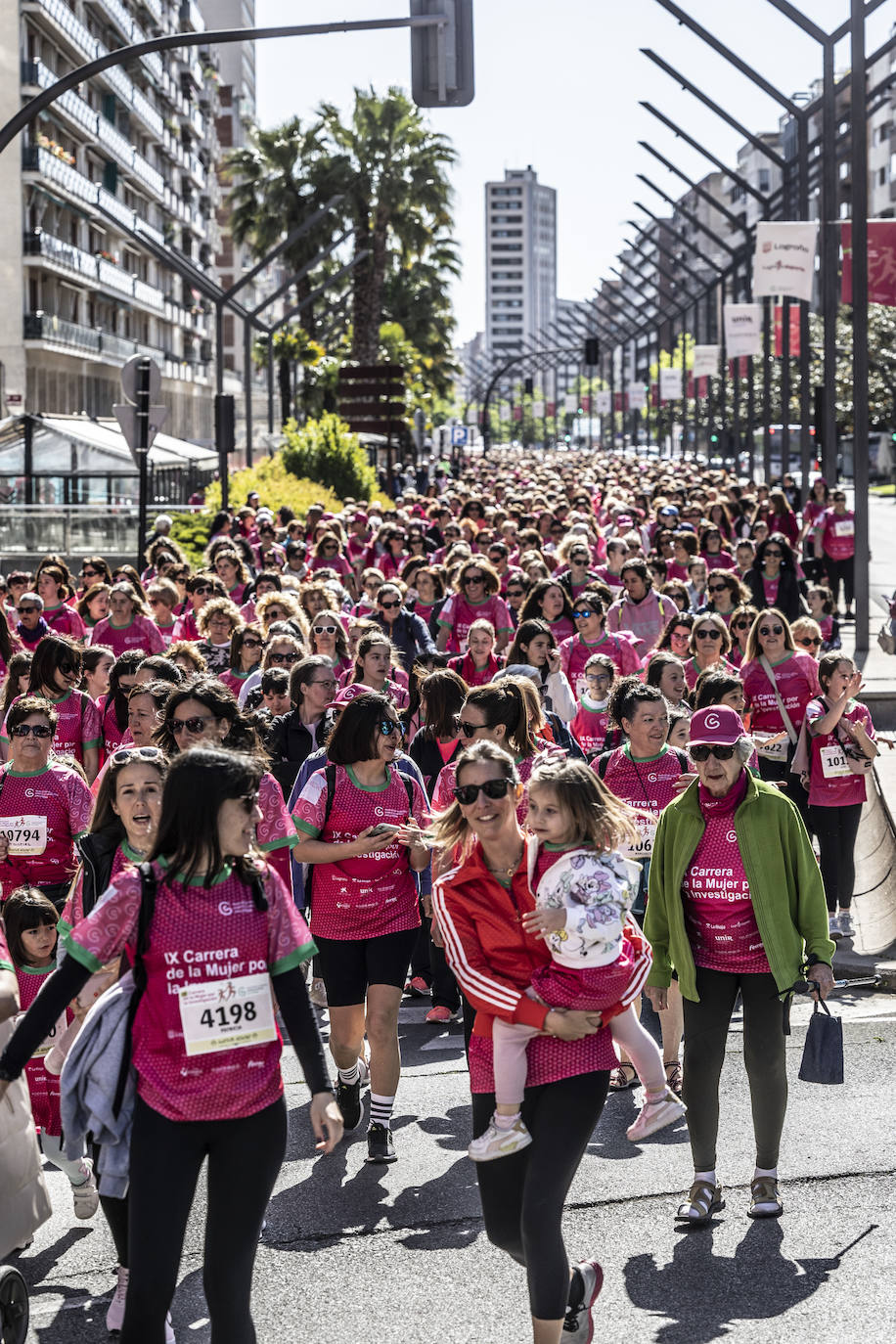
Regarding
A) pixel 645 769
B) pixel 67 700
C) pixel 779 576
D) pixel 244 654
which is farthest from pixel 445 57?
pixel 645 769

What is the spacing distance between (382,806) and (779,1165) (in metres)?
1.90

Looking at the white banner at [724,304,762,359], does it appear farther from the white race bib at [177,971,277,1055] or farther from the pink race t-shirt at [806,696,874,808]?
the white race bib at [177,971,277,1055]

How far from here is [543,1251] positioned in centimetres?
487

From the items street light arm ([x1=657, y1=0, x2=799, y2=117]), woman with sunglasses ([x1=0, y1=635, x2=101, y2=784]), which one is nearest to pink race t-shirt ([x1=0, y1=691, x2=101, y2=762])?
woman with sunglasses ([x1=0, y1=635, x2=101, y2=784])

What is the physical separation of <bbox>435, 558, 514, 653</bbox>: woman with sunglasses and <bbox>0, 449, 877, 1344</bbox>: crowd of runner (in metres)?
0.71

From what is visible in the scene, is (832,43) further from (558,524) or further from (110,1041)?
(110,1041)

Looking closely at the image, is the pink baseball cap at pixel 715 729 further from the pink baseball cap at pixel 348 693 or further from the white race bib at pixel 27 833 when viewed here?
the white race bib at pixel 27 833

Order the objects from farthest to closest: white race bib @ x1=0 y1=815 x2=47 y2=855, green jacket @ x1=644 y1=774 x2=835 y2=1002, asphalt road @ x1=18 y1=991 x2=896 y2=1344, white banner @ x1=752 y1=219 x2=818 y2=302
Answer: white banner @ x1=752 y1=219 x2=818 y2=302 → white race bib @ x1=0 y1=815 x2=47 y2=855 → green jacket @ x1=644 y1=774 x2=835 y2=1002 → asphalt road @ x1=18 y1=991 x2=896 y2=1344

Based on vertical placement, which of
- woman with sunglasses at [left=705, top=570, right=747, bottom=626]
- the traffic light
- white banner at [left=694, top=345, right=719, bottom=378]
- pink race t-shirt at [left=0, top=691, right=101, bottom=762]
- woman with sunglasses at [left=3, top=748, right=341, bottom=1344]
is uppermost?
white banner at [left=694, top=345, right=719, bottom=378]

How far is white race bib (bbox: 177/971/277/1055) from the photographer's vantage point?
446cm

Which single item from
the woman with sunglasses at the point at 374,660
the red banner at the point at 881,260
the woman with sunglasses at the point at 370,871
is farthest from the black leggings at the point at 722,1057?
the red banner at the point at 881,260

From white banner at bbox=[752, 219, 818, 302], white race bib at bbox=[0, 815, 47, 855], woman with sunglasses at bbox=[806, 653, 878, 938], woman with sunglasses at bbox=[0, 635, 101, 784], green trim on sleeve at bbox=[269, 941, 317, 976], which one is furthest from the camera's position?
white banner at bbox=[752, 219, 818, 302]

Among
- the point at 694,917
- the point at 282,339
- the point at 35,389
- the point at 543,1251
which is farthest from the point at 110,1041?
the point at 35,389

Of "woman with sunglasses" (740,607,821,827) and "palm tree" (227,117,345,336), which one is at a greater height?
"palm tree" (227,117,345,336)
